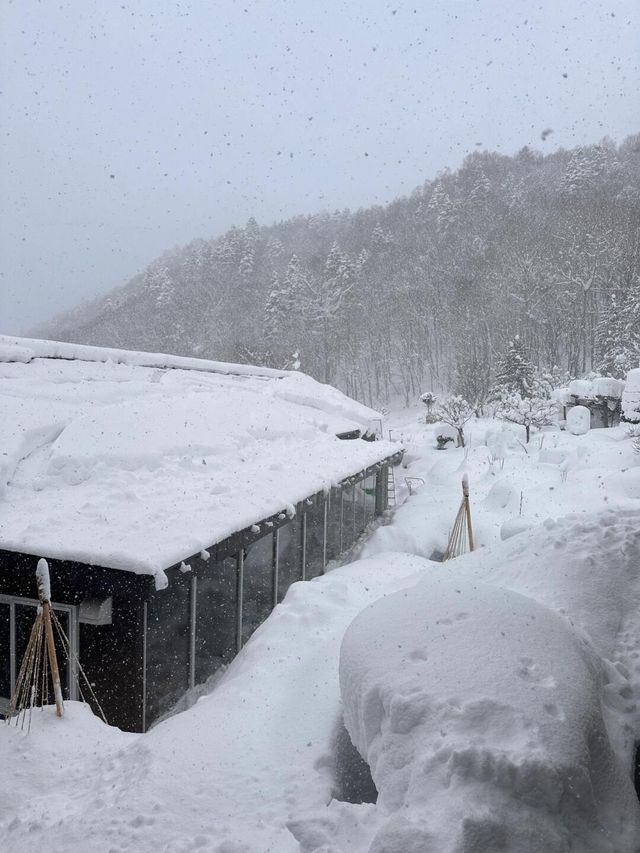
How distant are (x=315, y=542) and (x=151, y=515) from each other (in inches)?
205

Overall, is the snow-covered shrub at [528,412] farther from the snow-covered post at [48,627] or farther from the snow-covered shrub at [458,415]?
the snow-covered post at [48,627]

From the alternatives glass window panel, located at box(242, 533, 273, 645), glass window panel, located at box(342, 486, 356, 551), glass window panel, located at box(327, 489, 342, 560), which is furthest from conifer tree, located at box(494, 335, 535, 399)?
glass window panel, located at box(242, 533, 273, 645)

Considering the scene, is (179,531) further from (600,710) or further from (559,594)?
(600,710)

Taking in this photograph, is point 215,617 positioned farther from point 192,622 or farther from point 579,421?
point 579,421

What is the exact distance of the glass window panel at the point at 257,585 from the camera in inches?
342

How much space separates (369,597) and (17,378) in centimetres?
1021

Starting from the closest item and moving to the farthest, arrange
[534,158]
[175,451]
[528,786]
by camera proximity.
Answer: [528,786]
[175,451]
[534,158]

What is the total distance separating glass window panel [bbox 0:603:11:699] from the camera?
6691mm

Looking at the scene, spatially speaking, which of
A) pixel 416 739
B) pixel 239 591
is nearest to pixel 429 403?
pixel 239 591

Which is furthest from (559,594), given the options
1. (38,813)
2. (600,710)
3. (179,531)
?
(179,531)

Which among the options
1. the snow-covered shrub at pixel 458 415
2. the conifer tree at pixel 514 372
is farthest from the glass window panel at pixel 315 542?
the conifer tree at pixel 514 372

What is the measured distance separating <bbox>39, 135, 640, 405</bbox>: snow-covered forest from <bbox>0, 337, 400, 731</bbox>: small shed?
2595cm

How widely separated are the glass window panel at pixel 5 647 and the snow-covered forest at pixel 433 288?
108 feet

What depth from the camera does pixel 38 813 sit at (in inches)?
133
